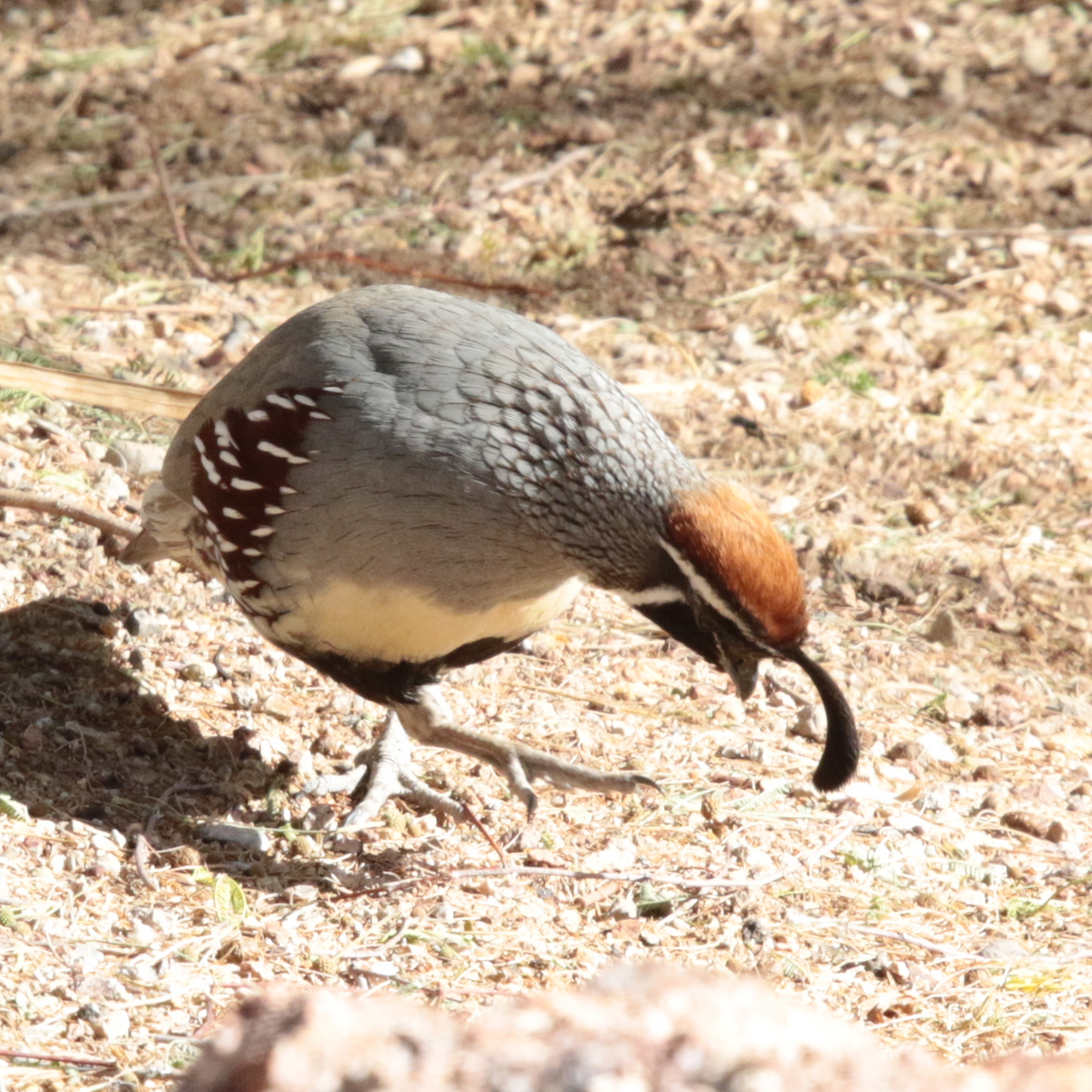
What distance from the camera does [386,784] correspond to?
438 centimetres

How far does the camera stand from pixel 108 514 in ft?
16.8

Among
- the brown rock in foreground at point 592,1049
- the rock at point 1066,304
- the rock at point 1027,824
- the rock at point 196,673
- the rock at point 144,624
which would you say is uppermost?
the brown rock in foreground at point 592,1049

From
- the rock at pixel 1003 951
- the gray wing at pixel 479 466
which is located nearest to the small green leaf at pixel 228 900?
the gray wing at pixel 479 466

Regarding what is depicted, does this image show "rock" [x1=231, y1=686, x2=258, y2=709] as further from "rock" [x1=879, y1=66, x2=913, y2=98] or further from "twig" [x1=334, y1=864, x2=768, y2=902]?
"rock" [x1=879, y1=66, x2=913, y2=98]

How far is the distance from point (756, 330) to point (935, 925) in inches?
143

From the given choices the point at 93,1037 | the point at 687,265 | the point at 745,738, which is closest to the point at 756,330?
the point at 687,265

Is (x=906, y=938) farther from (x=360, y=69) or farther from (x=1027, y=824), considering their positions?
(x=360, y=69)

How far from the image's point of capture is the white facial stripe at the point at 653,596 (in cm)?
379

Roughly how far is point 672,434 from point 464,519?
2.49m

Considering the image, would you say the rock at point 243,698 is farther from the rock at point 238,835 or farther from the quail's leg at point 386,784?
the rock at point 238,835

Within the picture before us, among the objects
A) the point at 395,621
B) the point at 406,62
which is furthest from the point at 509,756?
the point at 406,62

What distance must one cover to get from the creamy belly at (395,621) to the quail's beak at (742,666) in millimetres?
495

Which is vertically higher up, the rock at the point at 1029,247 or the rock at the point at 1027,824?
the rock at the point at 1029,247

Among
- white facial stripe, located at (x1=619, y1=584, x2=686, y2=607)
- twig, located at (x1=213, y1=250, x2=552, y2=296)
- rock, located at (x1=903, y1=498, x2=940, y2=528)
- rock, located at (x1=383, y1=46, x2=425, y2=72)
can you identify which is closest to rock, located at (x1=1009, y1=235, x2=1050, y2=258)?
rock, located at (x1=903, y1=498, x2=940, y2=528)
